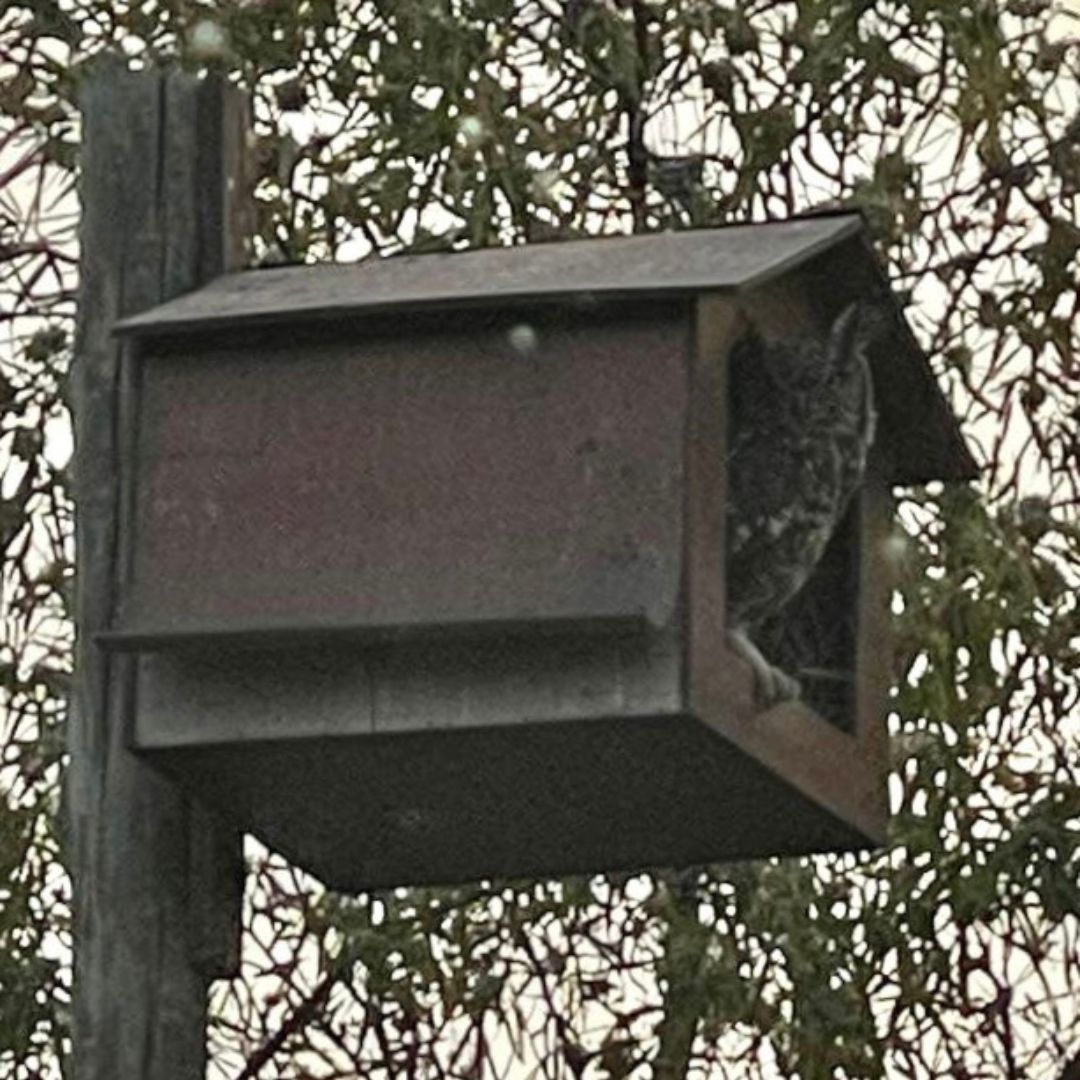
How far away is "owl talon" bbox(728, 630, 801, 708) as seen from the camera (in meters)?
3.96

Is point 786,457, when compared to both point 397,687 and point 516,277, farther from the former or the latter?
point 397,687

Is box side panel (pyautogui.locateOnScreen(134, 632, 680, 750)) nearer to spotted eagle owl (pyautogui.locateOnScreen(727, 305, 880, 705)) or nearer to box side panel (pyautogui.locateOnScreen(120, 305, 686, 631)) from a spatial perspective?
box side panel (pyautogui.locateOnScreen(120, 305, 686, 631))

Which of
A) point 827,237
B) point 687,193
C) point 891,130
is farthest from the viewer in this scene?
point 891,130

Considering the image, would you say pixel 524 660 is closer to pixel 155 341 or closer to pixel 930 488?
pixel 155 341

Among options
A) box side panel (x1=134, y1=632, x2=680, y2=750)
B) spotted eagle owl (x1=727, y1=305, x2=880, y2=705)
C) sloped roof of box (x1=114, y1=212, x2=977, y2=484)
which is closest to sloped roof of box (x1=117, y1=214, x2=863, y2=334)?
sloped roof of box (x1=114, y1=212, x2=977, y2=484)

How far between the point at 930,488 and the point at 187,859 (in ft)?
6.89

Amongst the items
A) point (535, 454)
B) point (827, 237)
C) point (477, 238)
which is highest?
point (477, 238)

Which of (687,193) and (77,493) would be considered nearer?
(77,493)

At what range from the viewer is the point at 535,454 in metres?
3.92

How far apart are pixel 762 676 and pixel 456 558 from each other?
29 cm

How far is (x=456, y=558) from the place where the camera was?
388cm

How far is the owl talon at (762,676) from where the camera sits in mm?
3965

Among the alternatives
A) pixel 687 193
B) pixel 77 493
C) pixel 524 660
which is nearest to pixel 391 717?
pixel 524 660

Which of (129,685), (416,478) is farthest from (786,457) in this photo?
(129,685)
